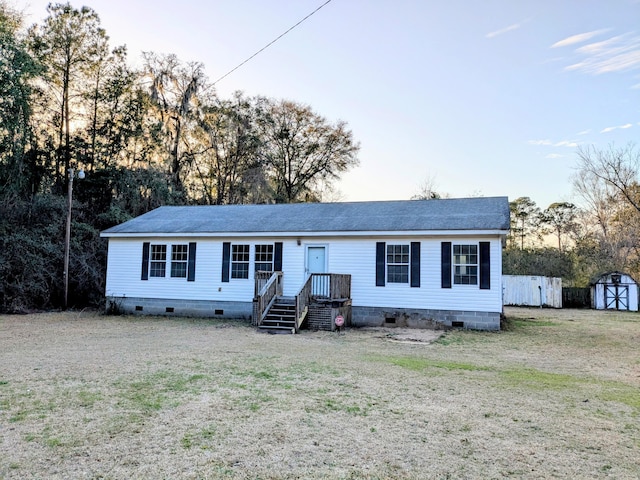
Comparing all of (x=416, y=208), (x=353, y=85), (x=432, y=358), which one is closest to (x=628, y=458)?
(x=432, y=358)

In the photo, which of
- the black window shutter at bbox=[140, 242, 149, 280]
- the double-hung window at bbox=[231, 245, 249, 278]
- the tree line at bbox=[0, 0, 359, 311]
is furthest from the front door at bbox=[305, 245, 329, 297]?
the tree line at bbox=[0, 0, 359, 311]

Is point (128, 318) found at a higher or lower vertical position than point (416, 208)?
lower

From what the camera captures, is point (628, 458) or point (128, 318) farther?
point (128, 318)

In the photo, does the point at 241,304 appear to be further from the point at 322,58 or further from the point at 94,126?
the point at 94,126

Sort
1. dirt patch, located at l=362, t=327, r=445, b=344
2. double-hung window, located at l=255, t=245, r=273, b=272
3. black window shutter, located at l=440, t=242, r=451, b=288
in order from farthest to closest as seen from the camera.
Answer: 1. double-hung window, located at l=255, t=245, r=273, b=272
2. black window shutter, located at l=440, t=242, r=451, b=288
3. dirt patch, located at l=362, t=327, r=445, b=344

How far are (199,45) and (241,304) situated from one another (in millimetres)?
7867

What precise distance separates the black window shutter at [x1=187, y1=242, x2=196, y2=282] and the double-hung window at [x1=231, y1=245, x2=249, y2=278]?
1425 millimetres

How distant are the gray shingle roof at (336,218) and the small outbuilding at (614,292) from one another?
953 cm

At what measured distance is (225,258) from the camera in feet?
47.0

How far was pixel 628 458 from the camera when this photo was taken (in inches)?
138

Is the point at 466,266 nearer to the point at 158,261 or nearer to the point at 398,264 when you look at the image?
the point at 398,264

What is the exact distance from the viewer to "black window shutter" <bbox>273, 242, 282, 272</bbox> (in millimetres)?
13852

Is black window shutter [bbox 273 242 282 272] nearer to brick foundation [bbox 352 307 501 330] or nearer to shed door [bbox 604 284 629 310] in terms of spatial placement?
brick foundation [bbox 352 307 501 330]

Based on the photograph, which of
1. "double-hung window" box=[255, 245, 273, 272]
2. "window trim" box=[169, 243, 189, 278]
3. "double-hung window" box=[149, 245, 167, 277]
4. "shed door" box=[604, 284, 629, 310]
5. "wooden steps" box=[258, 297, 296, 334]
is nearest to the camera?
"wooden steps" box=[258, 297, 296, 334]
